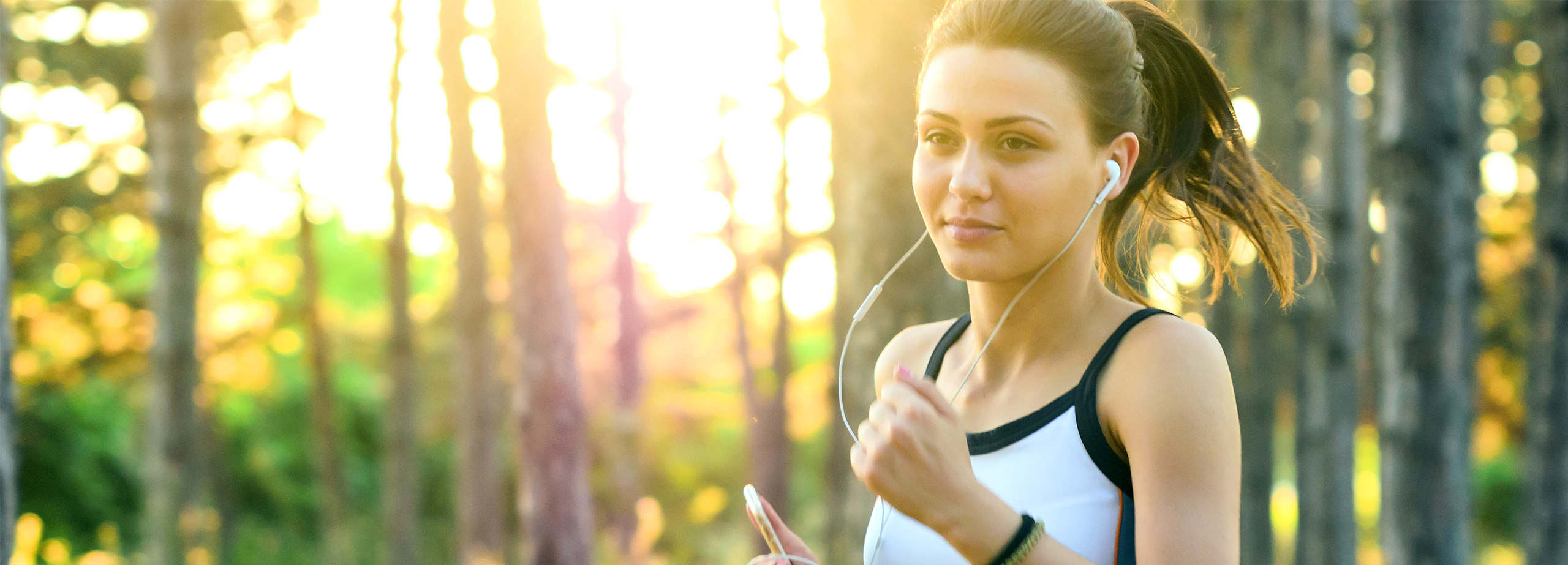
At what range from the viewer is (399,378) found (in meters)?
9.01

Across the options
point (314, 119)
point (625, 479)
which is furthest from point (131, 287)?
point (625, 479)

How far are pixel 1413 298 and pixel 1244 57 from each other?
6.69m

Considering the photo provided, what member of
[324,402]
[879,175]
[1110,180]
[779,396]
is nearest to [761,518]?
[1110,180]

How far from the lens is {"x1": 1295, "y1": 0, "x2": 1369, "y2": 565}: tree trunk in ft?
20.4

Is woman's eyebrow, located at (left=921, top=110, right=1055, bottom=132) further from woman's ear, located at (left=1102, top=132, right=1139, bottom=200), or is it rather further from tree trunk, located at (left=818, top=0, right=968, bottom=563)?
tree trunk, located at (left=818, top=0, right=968, bottom=563)

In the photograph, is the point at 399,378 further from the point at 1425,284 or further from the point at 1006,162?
the point at 1006,162

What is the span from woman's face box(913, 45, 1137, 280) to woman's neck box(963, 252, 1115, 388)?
9 cm

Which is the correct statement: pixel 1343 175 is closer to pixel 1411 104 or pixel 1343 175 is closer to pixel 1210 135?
pixel 1411 104

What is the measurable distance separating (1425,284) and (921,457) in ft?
15.7

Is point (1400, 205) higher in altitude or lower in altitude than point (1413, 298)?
higher

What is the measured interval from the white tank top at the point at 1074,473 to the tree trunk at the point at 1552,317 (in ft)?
20.1

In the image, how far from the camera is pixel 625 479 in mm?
13359

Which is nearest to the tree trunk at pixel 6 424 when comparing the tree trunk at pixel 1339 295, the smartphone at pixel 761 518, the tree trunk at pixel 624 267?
the smartphone at pixel 761 518

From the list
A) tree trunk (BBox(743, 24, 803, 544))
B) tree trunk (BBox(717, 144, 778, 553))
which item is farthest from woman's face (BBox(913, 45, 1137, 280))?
tree trunk (BBox(717, 144, 778, 553))
